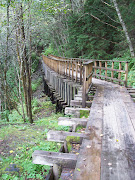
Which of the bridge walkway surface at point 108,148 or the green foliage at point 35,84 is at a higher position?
the bridge walkway surface at point 108,148

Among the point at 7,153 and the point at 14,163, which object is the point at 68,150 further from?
the point at 7,153

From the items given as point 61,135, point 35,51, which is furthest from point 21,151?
point 35,51

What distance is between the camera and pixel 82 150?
8.45 feet

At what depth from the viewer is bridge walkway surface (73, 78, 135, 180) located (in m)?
2.11

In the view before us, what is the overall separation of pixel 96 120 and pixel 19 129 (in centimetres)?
420

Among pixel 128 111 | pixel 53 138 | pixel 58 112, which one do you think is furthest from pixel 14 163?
pixel 58 112

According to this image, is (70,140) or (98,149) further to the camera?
(70,140)

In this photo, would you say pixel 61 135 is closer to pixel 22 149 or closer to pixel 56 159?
pixel 56 159

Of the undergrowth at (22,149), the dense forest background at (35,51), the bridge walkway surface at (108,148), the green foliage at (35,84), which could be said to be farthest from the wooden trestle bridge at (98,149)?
the green foliage at (35,84)

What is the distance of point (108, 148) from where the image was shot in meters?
2.66

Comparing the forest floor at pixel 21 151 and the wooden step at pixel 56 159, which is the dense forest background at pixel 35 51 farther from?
the wooden step at pixel 56 159

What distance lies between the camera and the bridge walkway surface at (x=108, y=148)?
211 centimetres

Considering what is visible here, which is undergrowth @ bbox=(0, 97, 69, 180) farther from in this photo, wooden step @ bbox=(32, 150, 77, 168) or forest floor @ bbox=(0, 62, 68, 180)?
wooden step @ bbox=(32, 150, 77, 168)

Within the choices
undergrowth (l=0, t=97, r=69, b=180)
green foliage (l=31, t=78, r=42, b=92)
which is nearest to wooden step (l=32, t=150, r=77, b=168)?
undergrowth (l=0, t=97, r=69, b=180)
